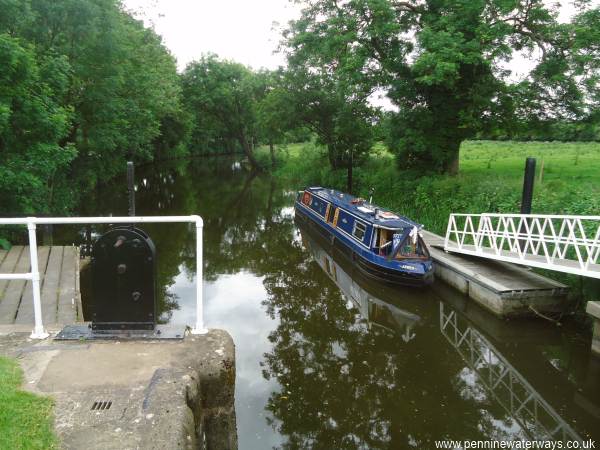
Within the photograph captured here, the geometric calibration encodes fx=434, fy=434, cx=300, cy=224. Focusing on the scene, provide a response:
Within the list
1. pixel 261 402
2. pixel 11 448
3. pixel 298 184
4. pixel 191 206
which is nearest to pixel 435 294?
pixel 261 402

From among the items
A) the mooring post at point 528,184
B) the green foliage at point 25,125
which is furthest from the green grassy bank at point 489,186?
the green foliage at point 25,125

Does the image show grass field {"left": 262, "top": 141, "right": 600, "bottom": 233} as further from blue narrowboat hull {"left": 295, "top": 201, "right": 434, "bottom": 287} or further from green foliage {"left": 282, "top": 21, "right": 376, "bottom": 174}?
blue narrowboat hull {"left": 295, "top": 201, "right": 434, "bottom": 287}

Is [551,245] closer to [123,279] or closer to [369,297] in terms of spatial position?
[369,297]

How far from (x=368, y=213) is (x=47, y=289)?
27.9 feet

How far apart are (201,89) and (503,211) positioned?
3499 centimetres

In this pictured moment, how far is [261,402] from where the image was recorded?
638 cm

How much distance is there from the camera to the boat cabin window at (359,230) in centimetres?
1231

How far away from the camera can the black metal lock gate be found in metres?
3.71

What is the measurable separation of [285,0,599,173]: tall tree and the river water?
20.8ft

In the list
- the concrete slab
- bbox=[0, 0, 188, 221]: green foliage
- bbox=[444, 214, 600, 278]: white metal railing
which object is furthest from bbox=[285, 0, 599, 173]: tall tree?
the concrete slab

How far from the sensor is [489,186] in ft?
45.4

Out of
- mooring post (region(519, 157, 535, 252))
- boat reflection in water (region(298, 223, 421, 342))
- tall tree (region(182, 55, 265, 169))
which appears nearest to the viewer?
boat reflection in water (region(298, 223, 421, 342))

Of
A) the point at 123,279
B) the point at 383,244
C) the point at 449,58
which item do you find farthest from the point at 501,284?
the point at 123,279

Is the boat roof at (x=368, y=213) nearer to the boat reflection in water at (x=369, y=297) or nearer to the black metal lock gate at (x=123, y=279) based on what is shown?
the boat reflection in water at (x=369, y=297)
